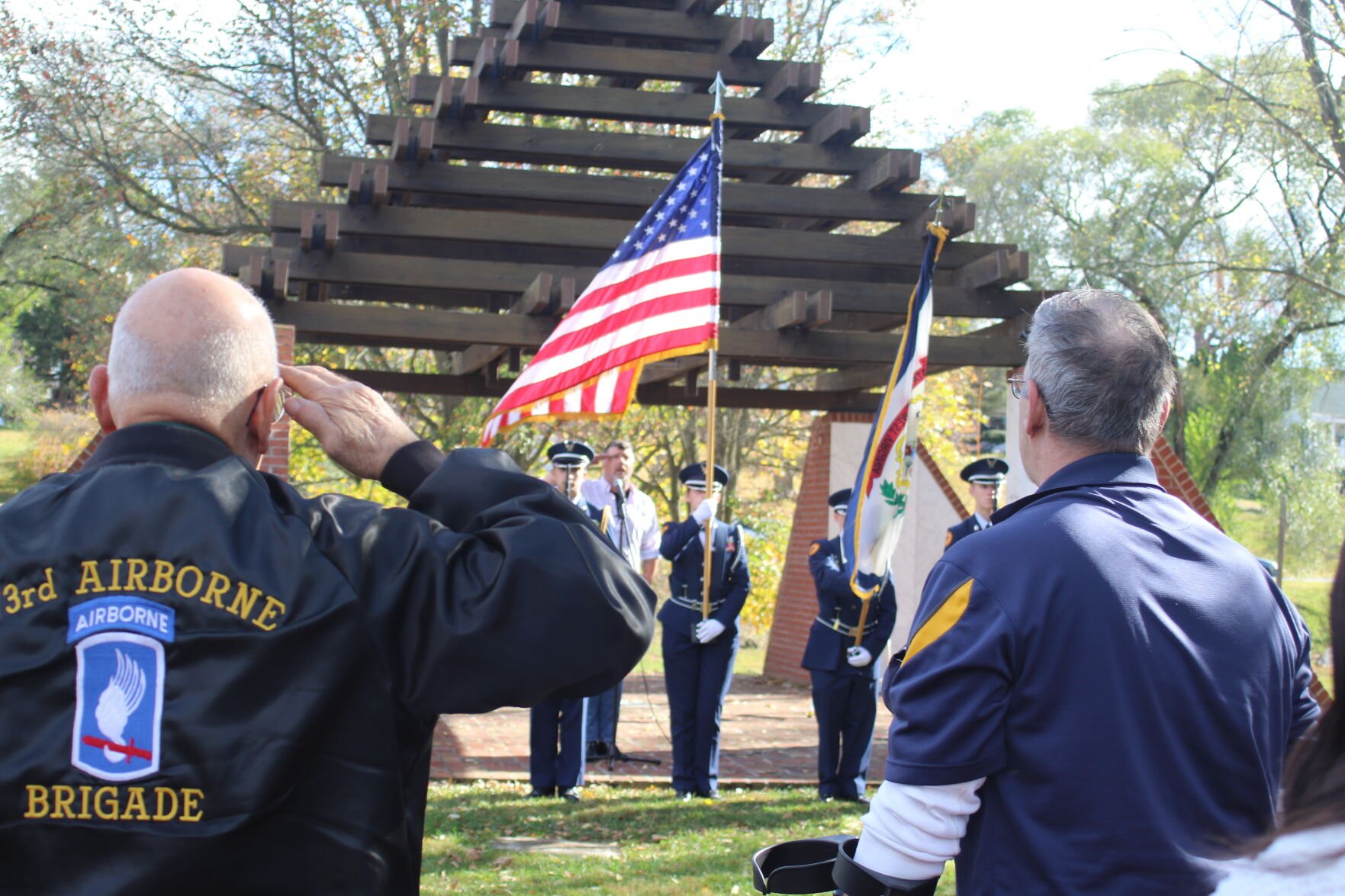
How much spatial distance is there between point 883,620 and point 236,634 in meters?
7.73

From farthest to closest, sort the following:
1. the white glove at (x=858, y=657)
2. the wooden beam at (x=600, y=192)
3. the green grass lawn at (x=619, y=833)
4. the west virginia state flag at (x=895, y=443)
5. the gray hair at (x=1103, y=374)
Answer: the wooden beam at (x=600, y=192)
the white glove at (x=858, y=657)
the west virginia state flag at (x=895, y=443)
the green grass lawn at (x=619, y=833)
the gray hair at (x=1103, y=374)

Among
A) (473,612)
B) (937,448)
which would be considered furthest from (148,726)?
(937,448)

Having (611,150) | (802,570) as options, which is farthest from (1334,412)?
(611,150)

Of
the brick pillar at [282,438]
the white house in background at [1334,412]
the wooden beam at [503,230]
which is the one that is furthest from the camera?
the white house in background at [1334,412]

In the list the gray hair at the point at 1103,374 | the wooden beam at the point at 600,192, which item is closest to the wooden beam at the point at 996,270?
the wooden beam at the point at 600,192

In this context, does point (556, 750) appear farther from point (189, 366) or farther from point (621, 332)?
point (189, 366)

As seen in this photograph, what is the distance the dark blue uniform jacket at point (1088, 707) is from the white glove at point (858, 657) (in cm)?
652

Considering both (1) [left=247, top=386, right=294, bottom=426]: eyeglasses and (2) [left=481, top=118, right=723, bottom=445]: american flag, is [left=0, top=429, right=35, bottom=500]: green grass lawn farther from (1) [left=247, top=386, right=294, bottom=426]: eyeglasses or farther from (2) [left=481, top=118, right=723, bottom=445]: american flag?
(1) [left=247, top=386, right=294, bottom=426]: eyeglasses

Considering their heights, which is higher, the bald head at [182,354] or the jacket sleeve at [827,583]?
the bald head at [182,354]

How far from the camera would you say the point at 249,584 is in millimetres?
1812

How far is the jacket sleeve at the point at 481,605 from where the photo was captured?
1883mm

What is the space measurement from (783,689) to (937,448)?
27.4 feet

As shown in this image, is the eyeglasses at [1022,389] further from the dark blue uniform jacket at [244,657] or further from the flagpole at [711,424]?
the flagpole at [711,424]

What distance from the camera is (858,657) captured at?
8.73 meters
